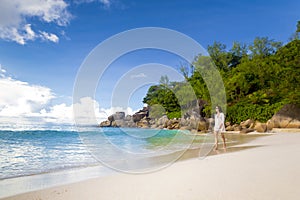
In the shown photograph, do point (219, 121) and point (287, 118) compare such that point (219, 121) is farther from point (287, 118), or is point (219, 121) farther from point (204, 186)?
point (287, 118)

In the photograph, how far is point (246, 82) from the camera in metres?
35.1

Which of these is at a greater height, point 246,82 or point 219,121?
point 246,82

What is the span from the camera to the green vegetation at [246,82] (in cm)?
2447

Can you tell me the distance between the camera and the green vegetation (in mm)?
24470

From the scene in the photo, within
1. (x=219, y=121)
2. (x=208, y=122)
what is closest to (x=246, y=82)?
(x=208, y=122)

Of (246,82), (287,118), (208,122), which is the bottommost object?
(287,118)

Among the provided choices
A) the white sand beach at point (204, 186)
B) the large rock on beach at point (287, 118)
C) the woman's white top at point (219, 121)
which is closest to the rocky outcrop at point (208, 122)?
the large rock on beach at point (287, 118)

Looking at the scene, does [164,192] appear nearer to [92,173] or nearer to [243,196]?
[243,196]

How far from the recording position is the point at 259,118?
27.4 m

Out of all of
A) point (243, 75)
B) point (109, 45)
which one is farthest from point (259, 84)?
point (109, 45)

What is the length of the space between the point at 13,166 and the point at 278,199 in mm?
6463

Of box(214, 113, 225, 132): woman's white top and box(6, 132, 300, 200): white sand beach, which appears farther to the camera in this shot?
box(214, 113, 225, 132): woman's white top

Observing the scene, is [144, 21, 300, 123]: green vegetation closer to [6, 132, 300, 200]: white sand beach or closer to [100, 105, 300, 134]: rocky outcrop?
[100, 105, 300, 134]: rocky outcrop

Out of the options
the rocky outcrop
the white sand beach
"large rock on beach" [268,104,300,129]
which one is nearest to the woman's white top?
the white sand beach
